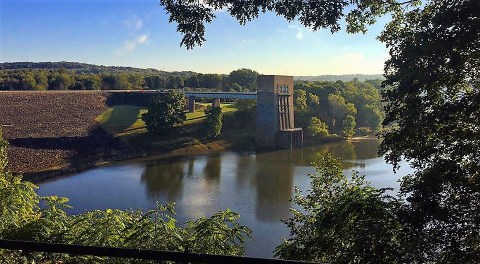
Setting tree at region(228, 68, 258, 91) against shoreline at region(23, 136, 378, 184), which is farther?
tree at region(228, 68, 258, 91)

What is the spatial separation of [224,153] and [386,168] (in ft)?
68.8

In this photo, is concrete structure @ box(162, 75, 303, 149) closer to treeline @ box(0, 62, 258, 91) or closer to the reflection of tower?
the reflection of tower

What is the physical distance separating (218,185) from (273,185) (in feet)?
14.9

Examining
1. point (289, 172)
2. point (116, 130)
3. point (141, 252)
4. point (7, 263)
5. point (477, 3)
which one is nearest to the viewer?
point (141, 252)

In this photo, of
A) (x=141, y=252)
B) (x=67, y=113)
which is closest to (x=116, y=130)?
(x=67, y=113)

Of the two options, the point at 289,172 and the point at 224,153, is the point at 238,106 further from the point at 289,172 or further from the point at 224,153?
the point at 289,172

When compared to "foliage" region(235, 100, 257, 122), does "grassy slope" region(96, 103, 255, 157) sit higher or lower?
lower

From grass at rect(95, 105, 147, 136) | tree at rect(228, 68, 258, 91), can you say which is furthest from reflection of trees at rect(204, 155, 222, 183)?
tree at rect(228, 68, 258, 91)

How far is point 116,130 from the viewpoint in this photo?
58.6m

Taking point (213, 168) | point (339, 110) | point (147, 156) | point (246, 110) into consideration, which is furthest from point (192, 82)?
point (213, 168)

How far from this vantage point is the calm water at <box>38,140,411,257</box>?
→ 2617 centimetres

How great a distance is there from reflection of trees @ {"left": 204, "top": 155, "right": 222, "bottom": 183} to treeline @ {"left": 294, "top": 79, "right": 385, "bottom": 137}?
18301 mm

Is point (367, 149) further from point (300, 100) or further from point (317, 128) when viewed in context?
point (300, 100)

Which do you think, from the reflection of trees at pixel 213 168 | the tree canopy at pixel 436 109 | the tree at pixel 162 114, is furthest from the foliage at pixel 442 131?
the tree at pixel 162 114
